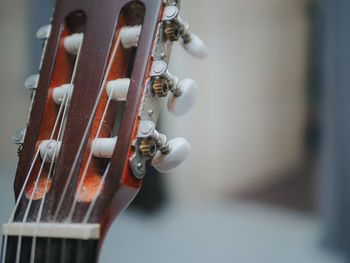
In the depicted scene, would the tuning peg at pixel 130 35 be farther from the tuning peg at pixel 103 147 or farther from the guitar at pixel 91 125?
the tuning peg at pixel 103 147

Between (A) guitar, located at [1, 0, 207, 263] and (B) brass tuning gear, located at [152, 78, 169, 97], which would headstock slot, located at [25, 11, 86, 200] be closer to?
(A) guitar, located at [1, 0, 207, 263]

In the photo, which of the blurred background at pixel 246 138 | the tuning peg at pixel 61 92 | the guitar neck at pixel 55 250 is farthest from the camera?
the blurred background at pixel 246 138

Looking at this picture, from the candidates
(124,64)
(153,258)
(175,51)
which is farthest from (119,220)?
(124,64)

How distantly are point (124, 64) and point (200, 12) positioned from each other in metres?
2.38

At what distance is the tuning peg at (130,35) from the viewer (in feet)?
1.45

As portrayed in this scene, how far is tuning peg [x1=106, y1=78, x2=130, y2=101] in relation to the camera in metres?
0.41

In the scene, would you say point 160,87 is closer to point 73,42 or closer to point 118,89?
point 118,89

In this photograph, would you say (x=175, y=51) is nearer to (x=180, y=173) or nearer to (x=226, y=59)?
(x=226, y=59)

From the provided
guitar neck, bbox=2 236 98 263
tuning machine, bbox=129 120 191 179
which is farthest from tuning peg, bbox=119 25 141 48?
guitar neck, bbox=2 236 98 263

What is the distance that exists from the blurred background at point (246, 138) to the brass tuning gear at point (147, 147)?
0.32 m

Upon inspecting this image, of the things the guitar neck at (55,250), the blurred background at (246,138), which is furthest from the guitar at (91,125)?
the blurred background at (246,138)

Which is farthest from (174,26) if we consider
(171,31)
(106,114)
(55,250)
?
(55,250)

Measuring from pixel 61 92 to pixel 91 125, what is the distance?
0.28ft

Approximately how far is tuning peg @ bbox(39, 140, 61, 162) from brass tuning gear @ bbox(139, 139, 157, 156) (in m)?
0.12
